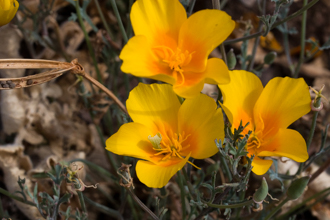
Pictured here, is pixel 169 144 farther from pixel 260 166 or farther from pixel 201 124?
pixel 260 166

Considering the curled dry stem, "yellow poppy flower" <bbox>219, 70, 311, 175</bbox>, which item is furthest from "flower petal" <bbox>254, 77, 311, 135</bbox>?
the curled dry stem

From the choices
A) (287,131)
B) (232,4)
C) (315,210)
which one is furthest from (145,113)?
(232,4)

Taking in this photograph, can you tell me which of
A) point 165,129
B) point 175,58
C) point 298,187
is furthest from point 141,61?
point 298,187

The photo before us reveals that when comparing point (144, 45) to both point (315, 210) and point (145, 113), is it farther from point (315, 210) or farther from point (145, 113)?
point (315, 210)

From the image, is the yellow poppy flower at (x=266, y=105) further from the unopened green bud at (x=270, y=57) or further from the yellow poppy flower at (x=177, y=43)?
the unopened green bud at (x=270, y=57)

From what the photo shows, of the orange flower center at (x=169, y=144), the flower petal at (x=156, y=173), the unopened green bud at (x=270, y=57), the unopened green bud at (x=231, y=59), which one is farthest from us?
the unopened green bud at (x=270, y=57)

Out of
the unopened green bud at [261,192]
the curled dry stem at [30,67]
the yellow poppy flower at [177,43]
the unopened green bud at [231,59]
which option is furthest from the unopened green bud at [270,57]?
the curled dry stem at [30,67]
